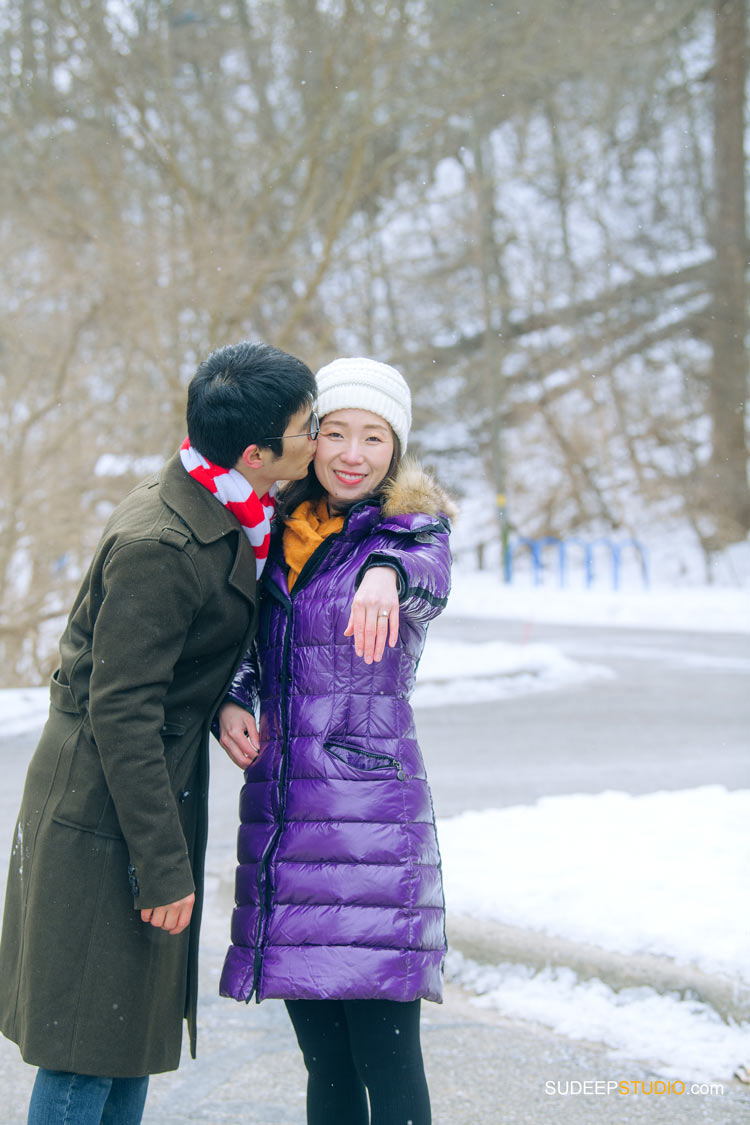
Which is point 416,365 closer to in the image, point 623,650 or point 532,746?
point 623,650

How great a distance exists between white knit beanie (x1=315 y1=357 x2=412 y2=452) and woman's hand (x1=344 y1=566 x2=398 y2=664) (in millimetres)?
510

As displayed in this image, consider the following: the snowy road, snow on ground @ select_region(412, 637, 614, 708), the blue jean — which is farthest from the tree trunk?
the blue jean

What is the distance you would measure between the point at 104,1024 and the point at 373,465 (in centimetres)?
122

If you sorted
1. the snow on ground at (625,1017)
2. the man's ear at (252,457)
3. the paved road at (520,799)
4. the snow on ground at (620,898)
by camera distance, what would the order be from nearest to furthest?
the man's ear at (252,457) → the paved road at (520,799) → the snow on ground at (625,1017) → the snow on ground at (620,898)

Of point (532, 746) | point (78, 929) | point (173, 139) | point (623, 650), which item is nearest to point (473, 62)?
point (173, 139)

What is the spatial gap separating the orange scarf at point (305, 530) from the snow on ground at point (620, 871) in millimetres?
1919

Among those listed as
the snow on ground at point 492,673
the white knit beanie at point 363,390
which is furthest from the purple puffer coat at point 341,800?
the snow on ground at point 492,673

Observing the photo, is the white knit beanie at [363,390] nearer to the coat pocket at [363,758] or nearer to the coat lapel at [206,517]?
the coat lapel at [206,517]

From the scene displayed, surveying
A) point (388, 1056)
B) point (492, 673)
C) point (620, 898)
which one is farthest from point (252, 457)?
point (492, 673)

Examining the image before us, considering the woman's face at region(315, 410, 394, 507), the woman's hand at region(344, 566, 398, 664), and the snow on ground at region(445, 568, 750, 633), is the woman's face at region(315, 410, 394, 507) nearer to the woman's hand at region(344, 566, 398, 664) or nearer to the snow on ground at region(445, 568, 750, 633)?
the woman's hand at region(344, 566, 398, 664)

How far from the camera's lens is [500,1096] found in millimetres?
3139

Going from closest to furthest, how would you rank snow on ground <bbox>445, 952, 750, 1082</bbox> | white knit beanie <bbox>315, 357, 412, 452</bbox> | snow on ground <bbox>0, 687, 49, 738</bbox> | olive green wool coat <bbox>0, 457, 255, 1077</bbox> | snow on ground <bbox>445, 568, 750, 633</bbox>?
1. olive green wool coat <bbox>0, 457, 255, 1077</bbox>
2. white knit beanie <bbox>315, 357, 412, 452</bbox>
3. snow on ground <bbox>445, 952, 750, 1082</bbox>
4. snow on ground <bbox>0, 687, 49, 738</bbox>
5. snow on ground <bbox>445, 568, 750, 633</bbox>

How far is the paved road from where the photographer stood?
309cm

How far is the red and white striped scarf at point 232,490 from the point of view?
2242 mm
